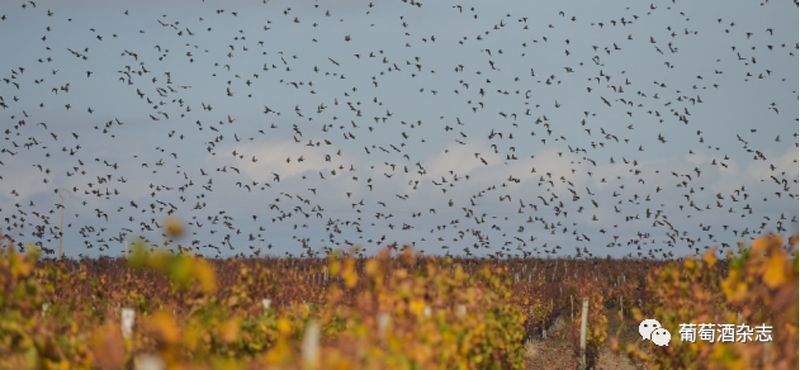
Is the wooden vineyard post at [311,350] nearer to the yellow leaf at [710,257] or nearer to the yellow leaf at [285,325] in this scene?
the yellow leaf at [285,325]

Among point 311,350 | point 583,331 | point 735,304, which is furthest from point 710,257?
point 583,331

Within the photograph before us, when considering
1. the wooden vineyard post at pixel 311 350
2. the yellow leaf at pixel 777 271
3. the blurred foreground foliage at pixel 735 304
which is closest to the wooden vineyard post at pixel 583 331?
the blurred foreground foliage at pixel 735 304

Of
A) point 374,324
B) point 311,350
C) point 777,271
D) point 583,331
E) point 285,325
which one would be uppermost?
point 583,331

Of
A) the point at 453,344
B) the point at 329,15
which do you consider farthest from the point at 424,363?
the point at 329,15

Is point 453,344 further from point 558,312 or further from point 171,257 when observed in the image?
point 558,312

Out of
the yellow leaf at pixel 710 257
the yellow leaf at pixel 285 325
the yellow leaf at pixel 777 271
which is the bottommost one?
the yellow leaf at pixel 285 325

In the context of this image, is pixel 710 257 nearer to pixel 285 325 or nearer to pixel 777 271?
pixel 777 271

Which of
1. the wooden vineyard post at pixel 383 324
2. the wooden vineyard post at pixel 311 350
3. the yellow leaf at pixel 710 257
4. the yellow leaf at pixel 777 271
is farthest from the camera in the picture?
the yellow leaf at pixel 710 257

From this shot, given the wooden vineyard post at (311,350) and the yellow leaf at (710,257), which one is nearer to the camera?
the wooden vineyard post at (311,350)

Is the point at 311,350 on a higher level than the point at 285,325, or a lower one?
lower

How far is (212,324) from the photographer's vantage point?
33.1 ft

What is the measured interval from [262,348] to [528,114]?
970 inches

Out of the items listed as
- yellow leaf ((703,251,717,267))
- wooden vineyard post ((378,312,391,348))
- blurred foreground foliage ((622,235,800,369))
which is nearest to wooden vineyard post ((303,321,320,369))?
wooden vineyard post ((378,312,391,348))

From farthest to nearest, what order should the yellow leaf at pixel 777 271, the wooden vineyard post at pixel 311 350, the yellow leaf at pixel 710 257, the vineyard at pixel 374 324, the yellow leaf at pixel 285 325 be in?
1. the yellow leaf at pixel 710 257
2. the yellow leaf at pixel 777 271
3. the yellow leaf at pixel 285 325
4. the vineyard at pixel 374 324
5. the wooden vineyard post at pixel 311 350
